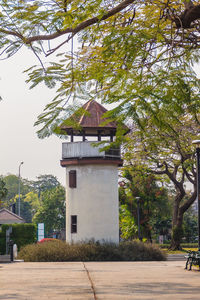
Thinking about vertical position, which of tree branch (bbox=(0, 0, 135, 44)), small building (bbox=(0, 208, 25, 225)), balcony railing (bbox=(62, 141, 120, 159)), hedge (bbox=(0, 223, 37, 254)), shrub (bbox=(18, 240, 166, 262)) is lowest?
shrub (bbox=(18, 240, 166, 262))

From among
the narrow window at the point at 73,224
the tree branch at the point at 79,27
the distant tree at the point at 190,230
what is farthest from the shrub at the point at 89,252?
the distant tree at the point at 190,230

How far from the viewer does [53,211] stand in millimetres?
94188

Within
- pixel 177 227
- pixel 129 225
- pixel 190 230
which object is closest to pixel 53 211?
pixel 190 230

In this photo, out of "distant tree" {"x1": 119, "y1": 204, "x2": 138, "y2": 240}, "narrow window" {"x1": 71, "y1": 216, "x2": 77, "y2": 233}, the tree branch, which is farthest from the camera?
"distant tree" {"x1": 119, "y1": 204, "x2": 138, "y2": 240}

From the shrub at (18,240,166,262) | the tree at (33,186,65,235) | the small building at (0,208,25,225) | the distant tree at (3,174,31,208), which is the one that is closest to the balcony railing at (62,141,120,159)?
the shrub at (18,240,166,262)

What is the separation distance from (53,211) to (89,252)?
208 feet

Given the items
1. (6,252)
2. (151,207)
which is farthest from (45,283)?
(151,207)

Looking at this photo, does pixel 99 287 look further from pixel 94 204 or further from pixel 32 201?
pixel 32 201

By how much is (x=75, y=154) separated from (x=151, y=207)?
800 inches

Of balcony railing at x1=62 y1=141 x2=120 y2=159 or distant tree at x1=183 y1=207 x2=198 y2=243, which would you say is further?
distant tree at x1=183 y1=207 x2=198 y2=243

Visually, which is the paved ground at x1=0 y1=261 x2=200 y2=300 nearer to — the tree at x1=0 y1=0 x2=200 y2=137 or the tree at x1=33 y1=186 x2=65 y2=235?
the tree at x1=0 y1=0 x2=200 y2=137

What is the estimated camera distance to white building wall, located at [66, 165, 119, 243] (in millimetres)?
37531

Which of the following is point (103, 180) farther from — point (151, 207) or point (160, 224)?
point (160, 224)

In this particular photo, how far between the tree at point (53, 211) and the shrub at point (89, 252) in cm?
6104
